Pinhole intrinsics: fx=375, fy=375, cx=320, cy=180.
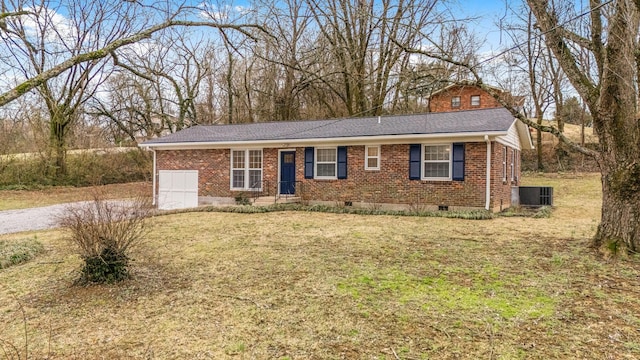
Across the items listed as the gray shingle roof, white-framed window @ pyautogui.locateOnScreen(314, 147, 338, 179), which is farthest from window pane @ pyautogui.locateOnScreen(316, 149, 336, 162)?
the gray shingle roof

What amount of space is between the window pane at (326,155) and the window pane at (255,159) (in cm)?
250

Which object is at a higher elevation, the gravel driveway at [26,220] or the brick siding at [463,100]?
the brick siding at [463,100]

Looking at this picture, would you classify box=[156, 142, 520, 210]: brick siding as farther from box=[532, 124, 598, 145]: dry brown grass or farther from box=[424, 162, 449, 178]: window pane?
box=[532, 124, 598, 145]: dry brown grass

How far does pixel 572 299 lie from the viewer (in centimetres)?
420

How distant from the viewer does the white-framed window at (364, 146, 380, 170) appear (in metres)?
12.7

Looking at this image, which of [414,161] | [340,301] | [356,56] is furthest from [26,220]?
[356,56]

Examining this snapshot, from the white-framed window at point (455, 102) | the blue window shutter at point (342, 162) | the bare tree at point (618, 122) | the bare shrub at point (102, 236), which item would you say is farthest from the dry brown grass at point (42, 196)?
the white-framed window at point (455, 102)

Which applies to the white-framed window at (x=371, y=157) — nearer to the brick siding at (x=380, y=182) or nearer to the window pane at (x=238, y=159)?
the brick siding at (x=380, y=182)

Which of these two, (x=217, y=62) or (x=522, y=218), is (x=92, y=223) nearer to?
(x=522, y=218)

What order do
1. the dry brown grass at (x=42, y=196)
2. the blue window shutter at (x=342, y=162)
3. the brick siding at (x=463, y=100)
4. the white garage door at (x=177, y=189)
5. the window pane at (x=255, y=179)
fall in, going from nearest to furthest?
the blue window shutter at (x=342, y=162) → the window pane at (x=255, y=179) → the white garage door at (x=177, y=189) → the dry brown grass at (x=42, y=196) → the brick siding at (x=463, y=100)

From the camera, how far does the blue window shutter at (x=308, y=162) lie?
13.8 meters

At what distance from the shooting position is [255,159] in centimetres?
1478

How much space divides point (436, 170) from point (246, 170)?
718 centimetres

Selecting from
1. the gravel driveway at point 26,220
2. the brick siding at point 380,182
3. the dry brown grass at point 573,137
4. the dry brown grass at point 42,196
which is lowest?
the gravel driveway at point 26,220
